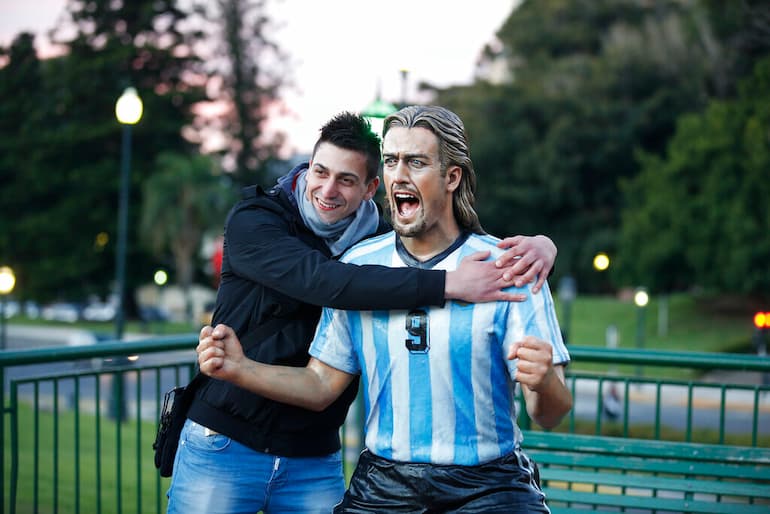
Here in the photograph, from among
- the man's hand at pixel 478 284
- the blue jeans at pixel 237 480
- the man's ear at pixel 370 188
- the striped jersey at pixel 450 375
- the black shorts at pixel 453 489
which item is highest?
the man's ear at pixel 370 188

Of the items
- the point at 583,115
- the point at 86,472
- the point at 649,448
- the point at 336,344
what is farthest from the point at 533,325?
the point at 583,115

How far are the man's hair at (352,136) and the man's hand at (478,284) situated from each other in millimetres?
749

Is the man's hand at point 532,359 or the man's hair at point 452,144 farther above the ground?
the man's hair at point 452,144

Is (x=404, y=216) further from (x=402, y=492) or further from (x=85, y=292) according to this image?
(x=85, y=292)

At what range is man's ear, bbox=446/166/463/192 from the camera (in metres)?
2.69

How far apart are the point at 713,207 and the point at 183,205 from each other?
21648 mm

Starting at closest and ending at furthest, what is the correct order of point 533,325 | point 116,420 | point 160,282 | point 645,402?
point 533,325 < point 116,420 < point 645,402 < point 160,282

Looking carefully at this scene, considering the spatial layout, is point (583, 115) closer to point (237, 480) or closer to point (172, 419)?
point (172, 419)

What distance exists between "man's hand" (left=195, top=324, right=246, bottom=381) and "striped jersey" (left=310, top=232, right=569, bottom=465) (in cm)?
42

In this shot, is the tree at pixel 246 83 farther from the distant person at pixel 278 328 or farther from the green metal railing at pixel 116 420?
the distant person at pixel 278 328

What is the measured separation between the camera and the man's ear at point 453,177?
8.82 ft

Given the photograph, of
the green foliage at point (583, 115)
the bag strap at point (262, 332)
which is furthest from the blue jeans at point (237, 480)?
the green foliage at point (583, 115)

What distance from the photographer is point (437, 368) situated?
2.56m

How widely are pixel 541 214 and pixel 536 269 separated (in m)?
44.6
